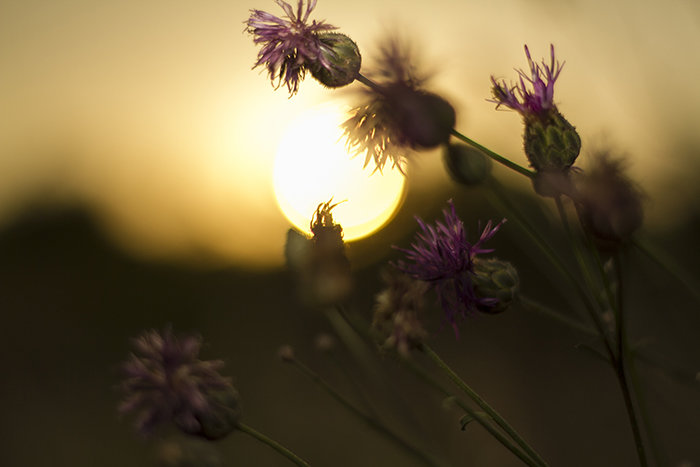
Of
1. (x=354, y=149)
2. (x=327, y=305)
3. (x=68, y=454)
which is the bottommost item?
(x=68, y=454)

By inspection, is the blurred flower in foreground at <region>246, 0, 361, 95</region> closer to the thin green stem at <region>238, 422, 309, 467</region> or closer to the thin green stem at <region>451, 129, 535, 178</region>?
the thin green stem at <region>451, 129, 535, 178</region>

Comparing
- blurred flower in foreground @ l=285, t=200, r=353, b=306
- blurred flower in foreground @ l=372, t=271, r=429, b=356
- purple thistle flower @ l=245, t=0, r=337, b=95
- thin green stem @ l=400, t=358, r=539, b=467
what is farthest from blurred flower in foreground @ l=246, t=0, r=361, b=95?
thin green stem @ l=400, t=358, r=539, b=467

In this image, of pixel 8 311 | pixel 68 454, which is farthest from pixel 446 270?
pixel 8 311

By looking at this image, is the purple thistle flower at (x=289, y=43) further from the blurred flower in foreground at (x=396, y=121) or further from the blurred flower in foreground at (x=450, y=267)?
the blurred flower in foreground at (x=450, y=267)

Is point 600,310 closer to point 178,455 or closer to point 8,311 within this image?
point 178,455

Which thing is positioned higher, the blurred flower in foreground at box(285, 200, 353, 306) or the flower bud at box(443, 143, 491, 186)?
the flower bud at box(443, 143, 491, 186)

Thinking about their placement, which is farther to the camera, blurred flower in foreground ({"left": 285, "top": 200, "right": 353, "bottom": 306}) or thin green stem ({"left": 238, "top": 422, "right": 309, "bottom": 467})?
blurred flower in foreground ({"left": 285, "top": 200, "right": 353, "bottom": 306})
